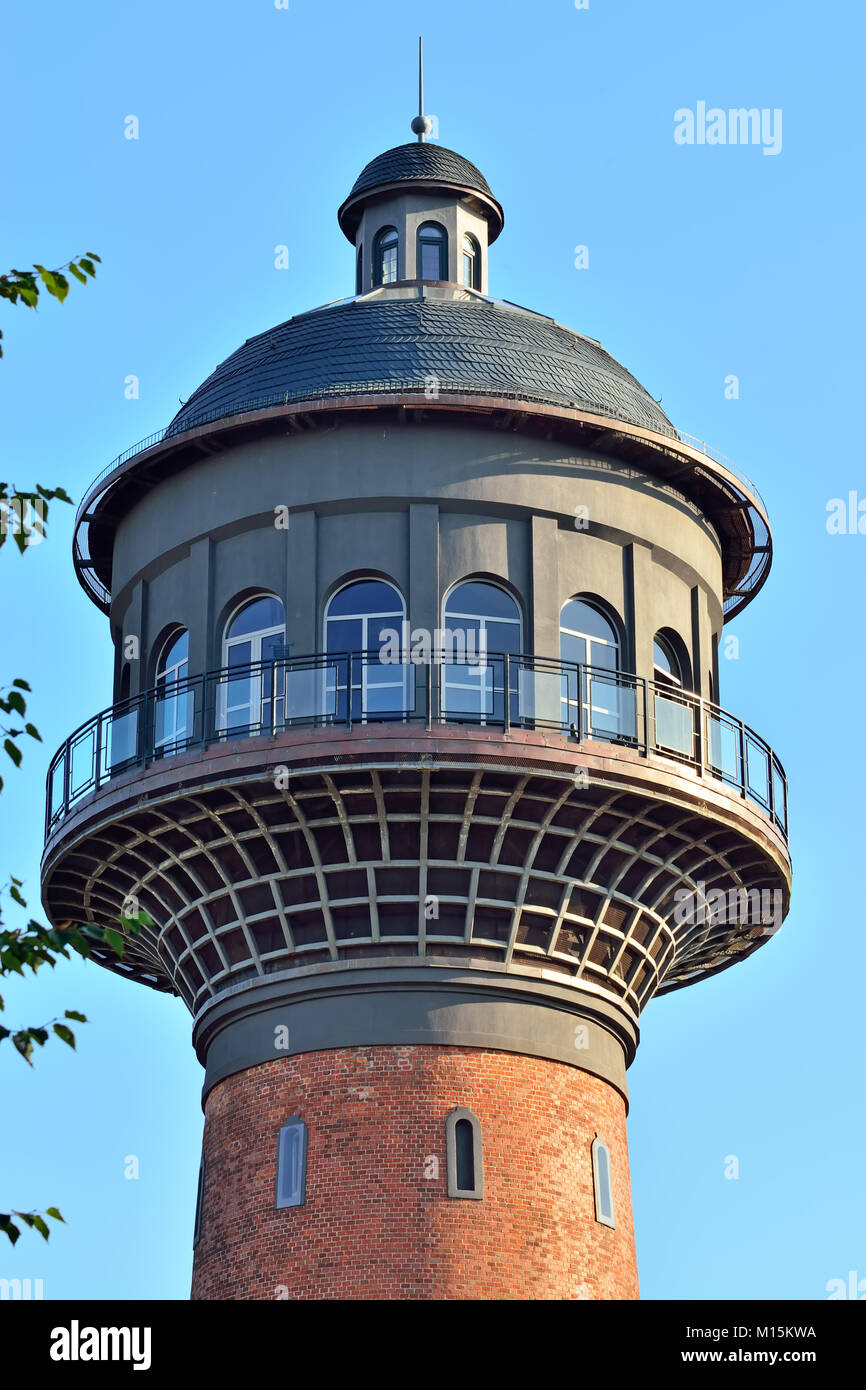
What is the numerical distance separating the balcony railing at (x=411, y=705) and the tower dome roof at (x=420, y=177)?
33.5 ft

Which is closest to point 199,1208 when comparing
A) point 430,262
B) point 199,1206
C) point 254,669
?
point 199,1206

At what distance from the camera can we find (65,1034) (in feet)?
56.2

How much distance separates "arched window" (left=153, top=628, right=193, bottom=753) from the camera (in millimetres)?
32438

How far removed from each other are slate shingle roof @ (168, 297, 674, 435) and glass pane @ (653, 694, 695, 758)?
395 cm

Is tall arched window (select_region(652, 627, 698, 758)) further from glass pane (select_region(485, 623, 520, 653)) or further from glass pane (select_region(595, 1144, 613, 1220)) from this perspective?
glass pane (select_region(595, 1144, 613, 1220))

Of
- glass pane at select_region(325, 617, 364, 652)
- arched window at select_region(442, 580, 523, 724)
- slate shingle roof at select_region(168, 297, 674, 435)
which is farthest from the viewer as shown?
slate shingle roof at select_region(168, 297, 674, 435)

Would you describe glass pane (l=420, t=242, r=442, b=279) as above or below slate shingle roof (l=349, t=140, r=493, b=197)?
below

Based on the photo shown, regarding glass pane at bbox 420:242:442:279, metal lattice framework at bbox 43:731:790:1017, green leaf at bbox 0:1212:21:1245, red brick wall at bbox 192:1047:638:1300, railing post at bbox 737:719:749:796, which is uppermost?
glass pane at bbox 420:242:442:279

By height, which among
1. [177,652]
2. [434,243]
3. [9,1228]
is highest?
[434,243]

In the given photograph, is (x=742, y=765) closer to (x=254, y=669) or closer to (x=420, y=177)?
(x=254, y=669)

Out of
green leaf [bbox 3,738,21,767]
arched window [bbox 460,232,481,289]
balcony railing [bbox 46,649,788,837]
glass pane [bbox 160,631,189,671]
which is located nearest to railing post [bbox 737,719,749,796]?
balcony railing [bbox 46,649,788,837]

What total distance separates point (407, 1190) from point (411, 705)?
19.3 feet

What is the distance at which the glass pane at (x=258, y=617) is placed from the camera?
1291 inches
